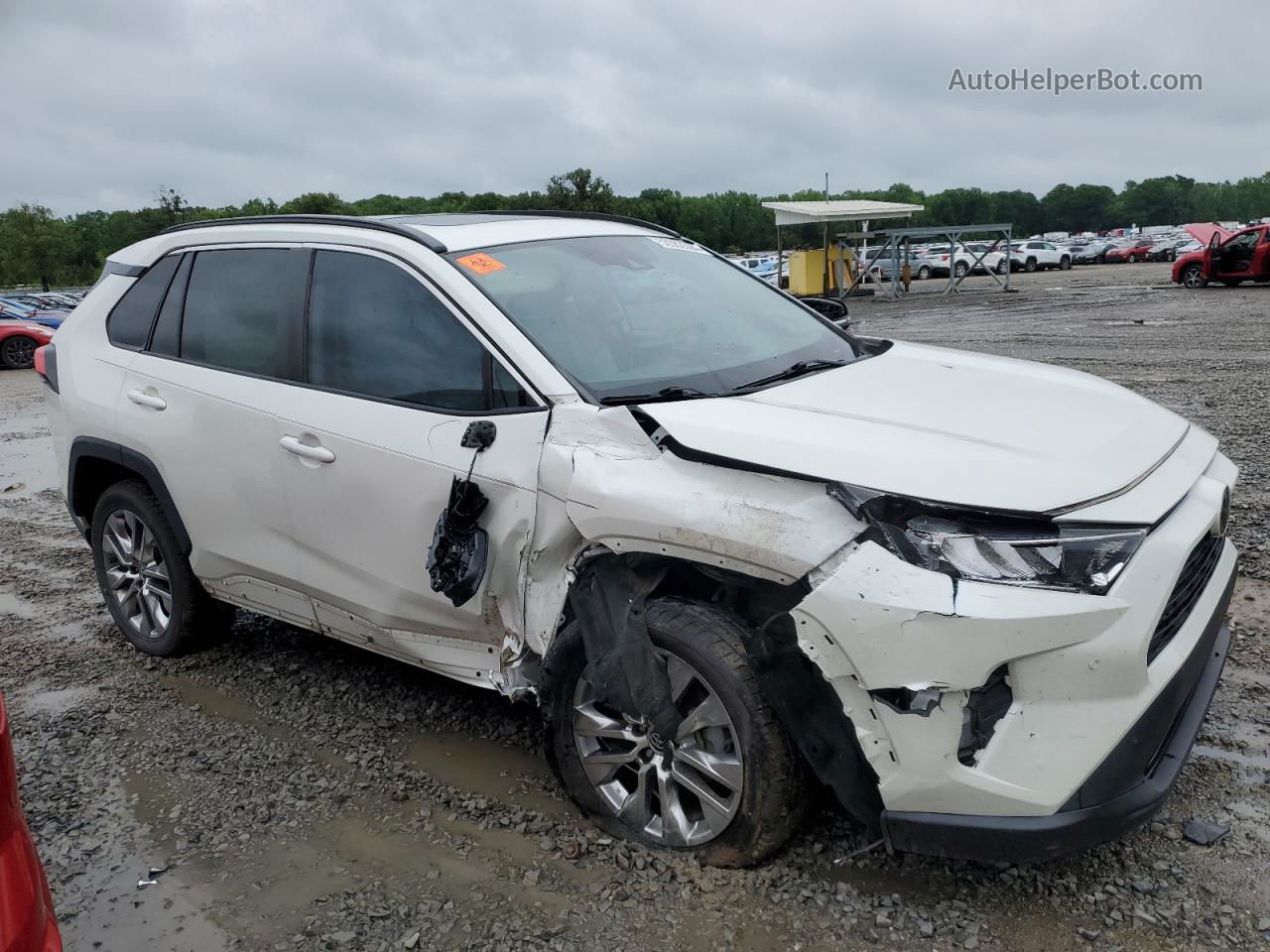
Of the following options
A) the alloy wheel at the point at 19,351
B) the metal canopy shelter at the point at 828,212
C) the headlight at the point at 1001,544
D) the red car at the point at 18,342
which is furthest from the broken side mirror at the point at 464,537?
the metal canopy shelter at the point at 828,212

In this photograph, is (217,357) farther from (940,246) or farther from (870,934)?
(940,246)

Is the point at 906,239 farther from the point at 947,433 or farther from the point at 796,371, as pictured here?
the point at 947,433

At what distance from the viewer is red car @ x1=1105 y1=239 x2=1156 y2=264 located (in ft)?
158

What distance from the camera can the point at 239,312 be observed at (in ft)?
13.1

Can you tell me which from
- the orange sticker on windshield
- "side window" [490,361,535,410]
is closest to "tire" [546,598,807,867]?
"side window" [490,361,535,410]

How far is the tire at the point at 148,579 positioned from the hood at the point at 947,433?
2.56m

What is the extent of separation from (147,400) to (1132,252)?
5229 cm

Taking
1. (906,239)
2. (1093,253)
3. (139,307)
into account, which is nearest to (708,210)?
(1093,253)

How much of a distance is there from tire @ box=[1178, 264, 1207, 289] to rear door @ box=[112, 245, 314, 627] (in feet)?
87.1

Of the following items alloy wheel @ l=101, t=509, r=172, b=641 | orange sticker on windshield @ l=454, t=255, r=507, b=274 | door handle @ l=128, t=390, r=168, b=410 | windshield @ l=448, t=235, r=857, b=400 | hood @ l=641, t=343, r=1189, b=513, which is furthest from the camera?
alloy wheel @ l=101, t=509, r=172, b=641

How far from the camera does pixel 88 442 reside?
4.45m

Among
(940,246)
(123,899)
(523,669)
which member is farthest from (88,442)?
(940,246)

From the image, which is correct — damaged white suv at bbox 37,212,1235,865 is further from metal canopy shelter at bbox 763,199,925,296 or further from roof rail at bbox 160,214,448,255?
metal canopy shelter at bbox 763,199,925,296

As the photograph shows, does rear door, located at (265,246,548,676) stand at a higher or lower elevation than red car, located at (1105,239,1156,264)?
lower
